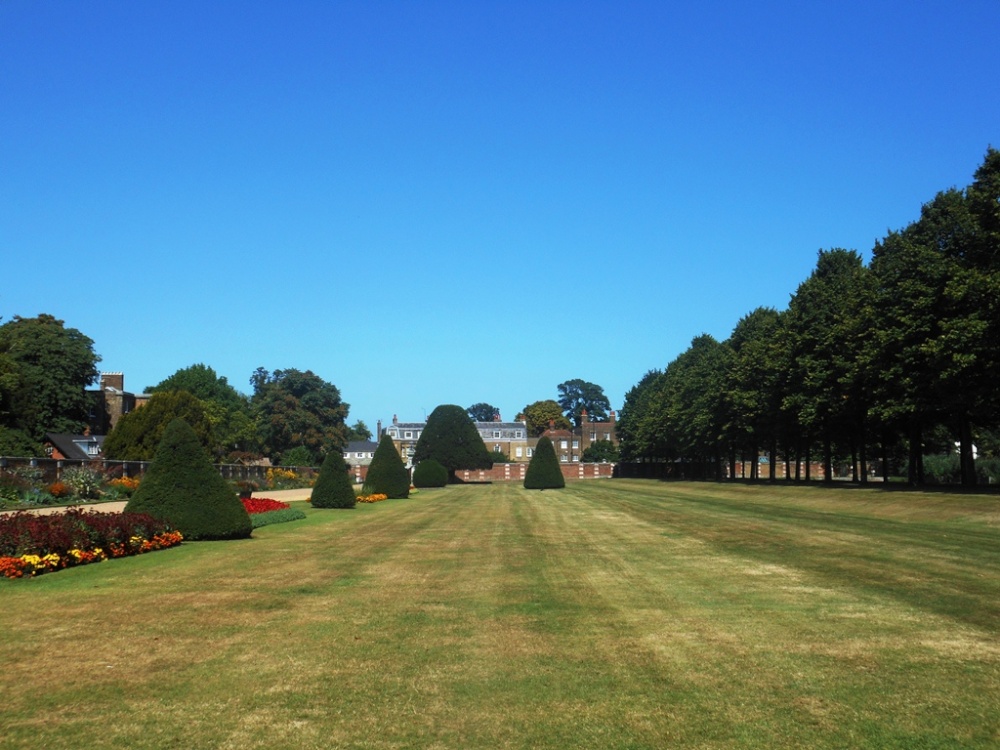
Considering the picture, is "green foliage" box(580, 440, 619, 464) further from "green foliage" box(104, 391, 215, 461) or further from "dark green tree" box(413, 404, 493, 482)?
"green foliage" box(104, 391, 215, 461)

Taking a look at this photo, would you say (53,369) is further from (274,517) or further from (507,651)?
(507,651)

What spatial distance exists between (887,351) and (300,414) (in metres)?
75.5

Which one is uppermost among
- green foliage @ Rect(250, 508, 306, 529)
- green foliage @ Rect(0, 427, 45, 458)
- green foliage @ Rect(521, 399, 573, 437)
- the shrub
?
green foliage @ Rect(521, 399, 573, 437)

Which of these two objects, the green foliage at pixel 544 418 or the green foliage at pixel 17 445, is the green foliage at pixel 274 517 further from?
the green foliage at pixel 544 418

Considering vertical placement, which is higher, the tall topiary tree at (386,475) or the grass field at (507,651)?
the tall topiary tree at (386,475)

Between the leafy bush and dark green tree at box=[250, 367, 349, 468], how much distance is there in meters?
66.6

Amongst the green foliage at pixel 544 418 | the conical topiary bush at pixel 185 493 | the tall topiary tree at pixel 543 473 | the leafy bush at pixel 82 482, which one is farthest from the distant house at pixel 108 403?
the green foliage at pixel 544 418

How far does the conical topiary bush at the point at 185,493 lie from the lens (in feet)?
63.3

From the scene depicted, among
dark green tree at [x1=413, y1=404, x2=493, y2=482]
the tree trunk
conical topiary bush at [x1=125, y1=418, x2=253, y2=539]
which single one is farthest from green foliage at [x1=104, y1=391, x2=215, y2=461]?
the tree trunk

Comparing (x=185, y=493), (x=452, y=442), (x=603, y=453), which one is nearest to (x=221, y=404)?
(x=452, y=442)

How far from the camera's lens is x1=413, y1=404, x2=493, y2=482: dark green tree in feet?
301

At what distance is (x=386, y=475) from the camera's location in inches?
1880

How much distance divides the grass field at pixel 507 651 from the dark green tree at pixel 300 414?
8847 cm

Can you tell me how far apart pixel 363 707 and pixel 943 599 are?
8118 millimetres
